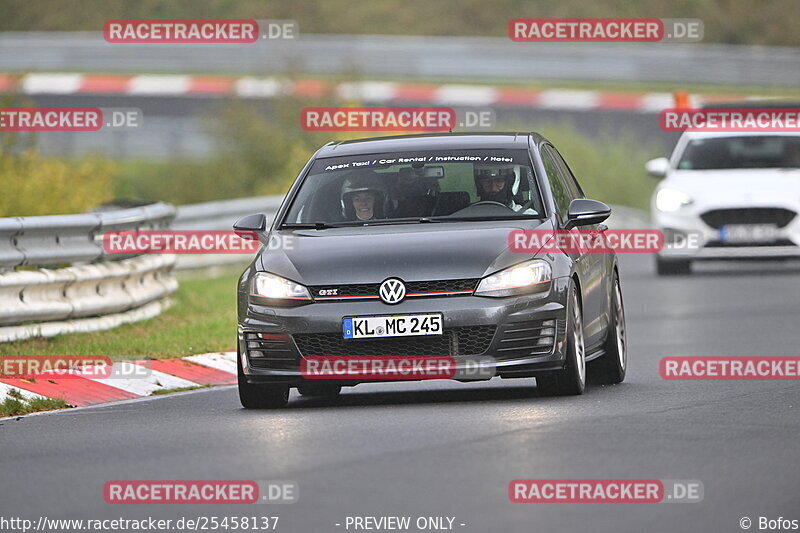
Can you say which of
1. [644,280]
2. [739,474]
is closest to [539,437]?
[739,474]

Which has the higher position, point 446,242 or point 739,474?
point 446,242

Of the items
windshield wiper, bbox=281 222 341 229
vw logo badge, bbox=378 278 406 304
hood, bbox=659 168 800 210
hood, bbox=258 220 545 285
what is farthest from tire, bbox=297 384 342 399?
hood, bbox=659 168 800 210

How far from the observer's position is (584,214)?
1182 cm

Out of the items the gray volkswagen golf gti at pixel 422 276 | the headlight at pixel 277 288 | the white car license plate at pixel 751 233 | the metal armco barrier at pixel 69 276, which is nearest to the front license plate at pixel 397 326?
the gray volkswagen golf gti at pixel 422 276

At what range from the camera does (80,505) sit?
26.0 ft

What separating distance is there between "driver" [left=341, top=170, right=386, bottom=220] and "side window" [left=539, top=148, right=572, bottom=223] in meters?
1.06

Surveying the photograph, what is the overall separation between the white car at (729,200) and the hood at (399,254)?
1260 cm

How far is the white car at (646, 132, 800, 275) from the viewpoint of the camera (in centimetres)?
2381

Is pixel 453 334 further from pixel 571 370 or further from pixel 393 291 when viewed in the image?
pixel 571 370

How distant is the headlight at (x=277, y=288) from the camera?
36.6ft

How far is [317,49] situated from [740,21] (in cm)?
2341

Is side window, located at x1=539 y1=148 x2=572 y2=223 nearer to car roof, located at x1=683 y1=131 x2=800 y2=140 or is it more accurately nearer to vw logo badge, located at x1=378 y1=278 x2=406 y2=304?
vw logo badge, located at x1=378 y1=278 x2=406 y2=304

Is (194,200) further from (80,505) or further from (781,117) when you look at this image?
(80,505)

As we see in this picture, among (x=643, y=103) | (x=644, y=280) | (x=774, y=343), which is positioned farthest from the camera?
(x=643, y=103)
